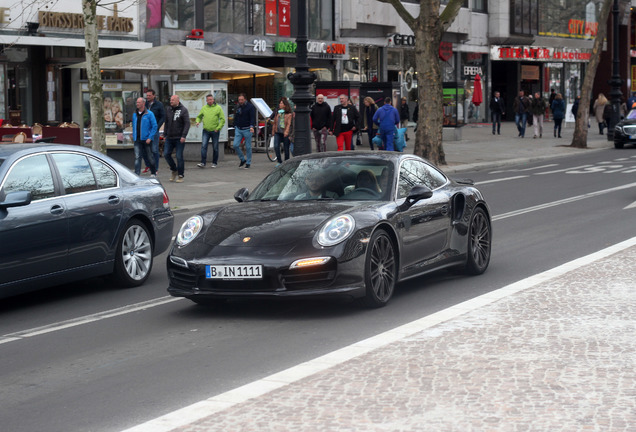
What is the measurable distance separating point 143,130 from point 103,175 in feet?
39.3

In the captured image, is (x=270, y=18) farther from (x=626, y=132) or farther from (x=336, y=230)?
(x=336, y=230)

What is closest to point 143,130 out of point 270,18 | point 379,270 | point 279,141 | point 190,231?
point 279,141

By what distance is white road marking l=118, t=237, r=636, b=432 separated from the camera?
5.48 meters

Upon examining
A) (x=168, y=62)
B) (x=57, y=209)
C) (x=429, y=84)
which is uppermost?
(x=168, y=62)

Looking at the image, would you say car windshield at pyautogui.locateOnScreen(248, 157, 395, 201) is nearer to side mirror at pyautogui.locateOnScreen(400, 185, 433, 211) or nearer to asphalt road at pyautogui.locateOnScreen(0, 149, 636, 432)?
side mirror at pyautogui.locateOnScreen(400, 185, 433, 211)

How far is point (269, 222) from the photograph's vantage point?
8930mm

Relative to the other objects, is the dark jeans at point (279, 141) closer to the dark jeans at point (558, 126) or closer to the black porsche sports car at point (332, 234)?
the black porsche sports car at point (332, 234)

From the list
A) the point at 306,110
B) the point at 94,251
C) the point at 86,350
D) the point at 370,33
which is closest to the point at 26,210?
the point at 94,251

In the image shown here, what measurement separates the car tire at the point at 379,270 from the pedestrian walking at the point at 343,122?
729 inches

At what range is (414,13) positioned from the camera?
51.6 m

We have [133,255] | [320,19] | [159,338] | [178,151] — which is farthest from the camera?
[320,19]

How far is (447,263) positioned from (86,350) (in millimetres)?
3864

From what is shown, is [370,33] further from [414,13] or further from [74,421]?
[74,421]

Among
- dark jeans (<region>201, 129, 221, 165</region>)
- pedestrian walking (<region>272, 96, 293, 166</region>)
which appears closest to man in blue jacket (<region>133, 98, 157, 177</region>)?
dark jeans (<region>201, 129, 221, 165</region>)
